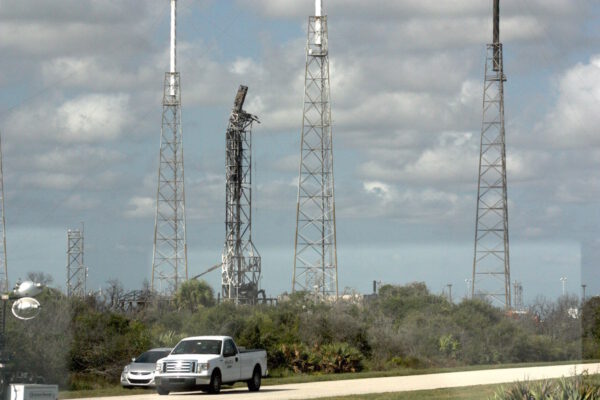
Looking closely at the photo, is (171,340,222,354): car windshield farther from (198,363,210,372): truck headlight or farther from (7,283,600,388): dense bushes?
(7,283,600,388): dense bushes

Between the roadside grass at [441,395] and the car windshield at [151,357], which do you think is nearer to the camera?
the roadside grass at [441,395]

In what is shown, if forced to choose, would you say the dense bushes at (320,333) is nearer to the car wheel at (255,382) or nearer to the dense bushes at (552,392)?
the car wheel at (255,382)

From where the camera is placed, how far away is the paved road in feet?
93.9

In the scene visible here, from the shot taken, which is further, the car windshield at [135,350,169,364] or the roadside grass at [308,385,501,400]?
the car windshield at [135,350,169,364]

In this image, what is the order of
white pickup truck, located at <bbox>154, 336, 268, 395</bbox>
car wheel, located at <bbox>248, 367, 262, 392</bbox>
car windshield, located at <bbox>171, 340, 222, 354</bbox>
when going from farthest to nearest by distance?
car wheel, located at <bbox>248, 367, 262, 392</bbox>, car windshield, located at <bbox>171, 340, 222, 354</bbox>, white pickup truck, located at <bbox>154, 336, 268, 395</bbox>

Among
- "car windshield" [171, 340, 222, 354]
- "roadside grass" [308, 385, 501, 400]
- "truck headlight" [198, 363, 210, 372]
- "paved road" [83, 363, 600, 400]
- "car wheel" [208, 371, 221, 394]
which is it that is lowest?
"paved road" [83, 363, 600, 400]

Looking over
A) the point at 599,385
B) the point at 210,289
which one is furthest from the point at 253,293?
the point at 599,385

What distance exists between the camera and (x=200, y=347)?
30.9 m

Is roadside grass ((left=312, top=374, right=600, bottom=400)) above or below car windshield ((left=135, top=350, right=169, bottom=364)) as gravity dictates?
below

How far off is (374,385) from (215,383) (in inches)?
205

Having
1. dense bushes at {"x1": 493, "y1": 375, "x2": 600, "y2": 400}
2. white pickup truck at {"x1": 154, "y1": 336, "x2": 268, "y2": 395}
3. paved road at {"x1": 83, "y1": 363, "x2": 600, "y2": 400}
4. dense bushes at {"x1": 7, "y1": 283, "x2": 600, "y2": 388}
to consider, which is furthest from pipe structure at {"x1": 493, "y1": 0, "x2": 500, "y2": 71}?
dense bushes at {"x1": 493, "y1": 375, "x2": 600, "y2": 400}

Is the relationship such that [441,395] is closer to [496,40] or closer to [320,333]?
[320,333]

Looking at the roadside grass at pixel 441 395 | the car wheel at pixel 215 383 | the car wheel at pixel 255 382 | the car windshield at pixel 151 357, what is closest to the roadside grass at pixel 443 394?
the roadside grass at pixel 441 395

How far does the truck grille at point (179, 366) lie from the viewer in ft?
97.0
